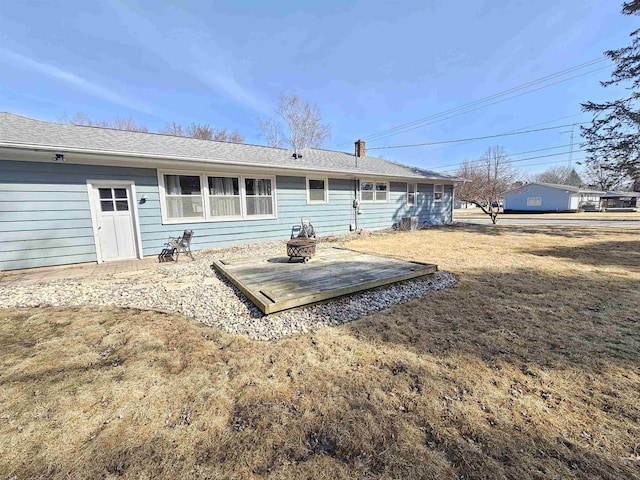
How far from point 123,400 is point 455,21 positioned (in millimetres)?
16345

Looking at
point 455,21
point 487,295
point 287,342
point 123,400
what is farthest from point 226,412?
point 455,21

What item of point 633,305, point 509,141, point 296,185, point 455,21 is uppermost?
point 455,21

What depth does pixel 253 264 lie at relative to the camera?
592cm

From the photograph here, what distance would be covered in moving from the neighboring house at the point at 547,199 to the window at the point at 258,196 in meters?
36.8

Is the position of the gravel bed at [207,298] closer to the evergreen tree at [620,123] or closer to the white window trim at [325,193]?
the white window trim at [325,193]

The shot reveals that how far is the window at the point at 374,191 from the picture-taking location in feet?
38.0

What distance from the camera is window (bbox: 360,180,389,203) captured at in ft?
38.0

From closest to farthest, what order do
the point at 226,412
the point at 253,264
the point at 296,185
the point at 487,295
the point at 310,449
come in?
the point at 310,449
the point at 226,412
the point at 487,295
the point at 253,264
the point at 296,185

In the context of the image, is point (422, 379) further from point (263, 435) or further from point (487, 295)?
point (487, 295)

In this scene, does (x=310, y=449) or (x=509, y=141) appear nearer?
(x=310, y=449)

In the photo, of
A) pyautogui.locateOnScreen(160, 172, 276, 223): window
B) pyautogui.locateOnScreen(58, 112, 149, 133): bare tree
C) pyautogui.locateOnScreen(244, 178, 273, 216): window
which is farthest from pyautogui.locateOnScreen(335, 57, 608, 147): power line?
pyautogui.locateOnScreen(160, 172, 276, 223): window

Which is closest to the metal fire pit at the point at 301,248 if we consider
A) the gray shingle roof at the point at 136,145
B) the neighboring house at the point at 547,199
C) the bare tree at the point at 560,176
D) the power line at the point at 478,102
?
the gray shingle roof at the point at 136,145

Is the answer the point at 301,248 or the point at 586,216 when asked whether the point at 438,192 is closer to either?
the point at 301,248

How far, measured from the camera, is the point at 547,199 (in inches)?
1264
